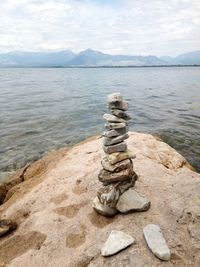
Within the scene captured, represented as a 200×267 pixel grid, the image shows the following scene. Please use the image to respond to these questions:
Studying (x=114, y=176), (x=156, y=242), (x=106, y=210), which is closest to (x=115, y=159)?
(x=114, y=176)

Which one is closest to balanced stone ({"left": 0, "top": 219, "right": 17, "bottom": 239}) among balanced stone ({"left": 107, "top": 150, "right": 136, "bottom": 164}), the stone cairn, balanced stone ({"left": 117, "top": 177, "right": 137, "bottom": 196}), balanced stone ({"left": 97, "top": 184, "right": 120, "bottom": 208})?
the stone cairn

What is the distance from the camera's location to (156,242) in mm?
7340

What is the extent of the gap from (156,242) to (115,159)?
2.78 m

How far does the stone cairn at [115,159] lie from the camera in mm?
9031

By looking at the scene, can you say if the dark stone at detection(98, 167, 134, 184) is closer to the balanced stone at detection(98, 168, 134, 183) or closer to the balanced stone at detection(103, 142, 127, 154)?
the balanced stone at detection(98, 168, 134, 183)

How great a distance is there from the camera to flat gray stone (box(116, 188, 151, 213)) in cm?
862

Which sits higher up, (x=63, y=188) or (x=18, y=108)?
(x=63, y=188)

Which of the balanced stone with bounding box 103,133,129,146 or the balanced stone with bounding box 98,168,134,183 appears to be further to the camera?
the balanced stone with bounding box 103,133,129,146

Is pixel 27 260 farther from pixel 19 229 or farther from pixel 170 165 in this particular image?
pixel 170 165

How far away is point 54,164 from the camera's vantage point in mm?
13984

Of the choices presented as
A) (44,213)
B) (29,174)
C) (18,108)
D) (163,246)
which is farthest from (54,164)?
(18,108)

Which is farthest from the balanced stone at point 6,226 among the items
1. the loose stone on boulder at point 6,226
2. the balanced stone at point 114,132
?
the balanced stone at point 114,132

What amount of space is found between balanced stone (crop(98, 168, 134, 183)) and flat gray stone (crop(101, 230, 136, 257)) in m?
1.76

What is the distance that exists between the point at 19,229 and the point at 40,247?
1295 millimetres
